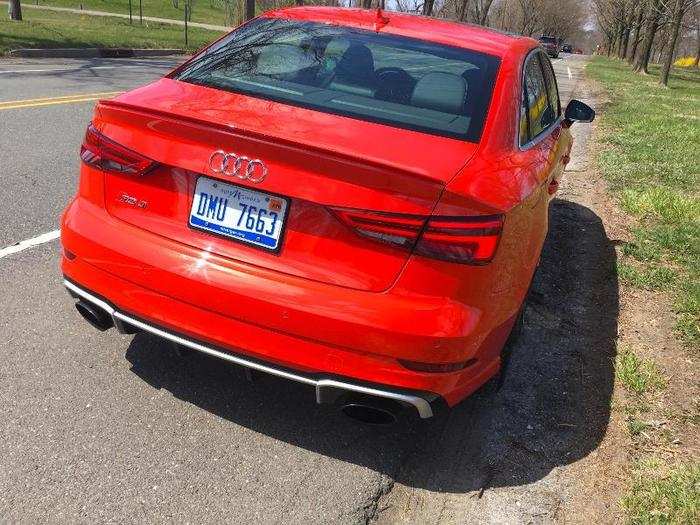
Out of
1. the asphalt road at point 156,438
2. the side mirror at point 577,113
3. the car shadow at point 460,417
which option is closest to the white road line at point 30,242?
the asphalt road at point 156,438

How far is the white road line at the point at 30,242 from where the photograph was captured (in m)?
4.34

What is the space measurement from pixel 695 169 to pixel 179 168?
7887mm

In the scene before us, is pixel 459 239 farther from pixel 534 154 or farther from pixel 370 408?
pixel 534 154

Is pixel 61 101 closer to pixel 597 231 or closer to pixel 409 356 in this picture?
pixel 597 231

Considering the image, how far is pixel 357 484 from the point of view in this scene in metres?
2.69

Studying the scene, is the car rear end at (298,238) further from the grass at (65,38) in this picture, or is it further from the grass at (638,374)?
the grass at (65,38)

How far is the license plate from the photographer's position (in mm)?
2447

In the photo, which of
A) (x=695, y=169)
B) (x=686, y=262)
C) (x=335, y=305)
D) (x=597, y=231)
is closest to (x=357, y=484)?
(x=335, y=305)

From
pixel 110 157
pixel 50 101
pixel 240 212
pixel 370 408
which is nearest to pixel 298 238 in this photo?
pixel 240 212

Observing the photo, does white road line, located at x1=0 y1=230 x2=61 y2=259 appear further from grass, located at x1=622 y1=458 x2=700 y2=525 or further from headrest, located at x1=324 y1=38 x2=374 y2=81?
grass, located at x1=622 y1=458 x2=700 y2=525

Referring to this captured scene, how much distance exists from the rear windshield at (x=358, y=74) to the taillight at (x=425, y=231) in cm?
51

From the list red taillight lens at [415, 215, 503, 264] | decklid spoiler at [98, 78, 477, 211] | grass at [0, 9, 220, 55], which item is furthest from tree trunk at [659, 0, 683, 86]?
red taillight lens at [415, 215, 503, 264]

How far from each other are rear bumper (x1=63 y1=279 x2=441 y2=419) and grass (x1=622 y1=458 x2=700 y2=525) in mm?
869

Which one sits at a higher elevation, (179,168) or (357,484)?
(179,168)
